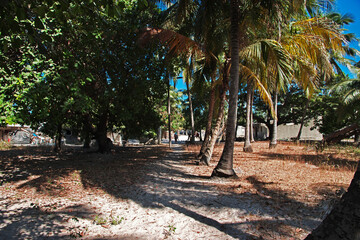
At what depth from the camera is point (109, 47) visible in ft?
27.8

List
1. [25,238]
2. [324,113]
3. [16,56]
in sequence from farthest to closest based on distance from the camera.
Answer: [324,113] → [16,56] → [25,238]

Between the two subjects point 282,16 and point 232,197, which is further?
point 282,16

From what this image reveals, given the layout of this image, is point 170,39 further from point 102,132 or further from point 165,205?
point 102,132

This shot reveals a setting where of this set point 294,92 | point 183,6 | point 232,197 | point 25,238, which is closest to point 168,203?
point 232,197

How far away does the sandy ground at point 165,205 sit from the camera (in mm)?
3436

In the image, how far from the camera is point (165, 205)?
4.58 metres

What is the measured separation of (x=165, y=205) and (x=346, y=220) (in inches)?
130

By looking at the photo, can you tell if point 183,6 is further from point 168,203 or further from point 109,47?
point 168,203

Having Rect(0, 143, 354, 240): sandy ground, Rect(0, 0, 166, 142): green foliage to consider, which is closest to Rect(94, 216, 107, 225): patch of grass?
Rect(0, 143, 354, 240): sandy ground

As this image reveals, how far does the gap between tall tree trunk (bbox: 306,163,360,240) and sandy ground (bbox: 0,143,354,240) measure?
1352mm

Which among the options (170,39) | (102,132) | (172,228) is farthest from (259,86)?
(102,132)

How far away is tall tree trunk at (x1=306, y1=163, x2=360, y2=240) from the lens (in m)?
1.83

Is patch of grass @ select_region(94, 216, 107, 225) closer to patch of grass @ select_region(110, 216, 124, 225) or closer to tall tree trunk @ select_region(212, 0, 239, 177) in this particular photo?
patch of grass @ select_region(110, 216, 124, 225)

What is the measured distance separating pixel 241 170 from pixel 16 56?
7.81 meters
